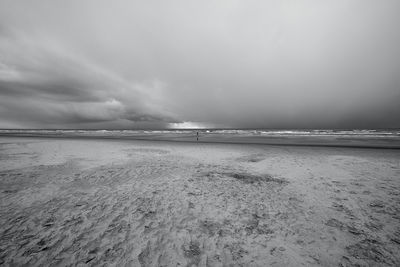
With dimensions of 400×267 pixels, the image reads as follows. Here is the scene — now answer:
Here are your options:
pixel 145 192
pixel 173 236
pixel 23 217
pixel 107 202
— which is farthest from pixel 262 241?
pixel 23 217

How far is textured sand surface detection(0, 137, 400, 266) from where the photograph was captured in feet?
11.5

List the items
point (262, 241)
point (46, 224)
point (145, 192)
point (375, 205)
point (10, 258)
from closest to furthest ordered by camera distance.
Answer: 1. point (10, 258)
2. point (262, 241)
3. point (46, 224)
4. point (375, 205)
5. point (145, 192)

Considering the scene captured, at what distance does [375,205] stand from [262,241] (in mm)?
4755

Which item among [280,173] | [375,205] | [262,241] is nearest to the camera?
[262,241]

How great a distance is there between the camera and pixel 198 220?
4.80 m

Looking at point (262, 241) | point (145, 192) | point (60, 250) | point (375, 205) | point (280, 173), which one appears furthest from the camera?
point (280, 173)

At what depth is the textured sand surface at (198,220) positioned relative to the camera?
3514 millimetres

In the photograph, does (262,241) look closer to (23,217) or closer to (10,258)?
(10,258)

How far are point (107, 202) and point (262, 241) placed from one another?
16.7 ft

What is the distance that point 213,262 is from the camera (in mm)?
3400

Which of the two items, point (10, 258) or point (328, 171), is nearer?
point (10, 258)

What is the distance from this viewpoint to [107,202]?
578 centimetres

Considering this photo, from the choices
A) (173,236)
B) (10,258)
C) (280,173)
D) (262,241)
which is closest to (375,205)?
(280,173)

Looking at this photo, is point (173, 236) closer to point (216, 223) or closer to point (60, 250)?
point (216, 223)
